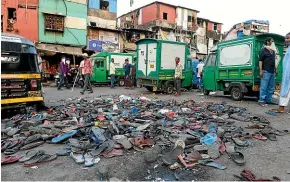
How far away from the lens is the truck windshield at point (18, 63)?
6.23m

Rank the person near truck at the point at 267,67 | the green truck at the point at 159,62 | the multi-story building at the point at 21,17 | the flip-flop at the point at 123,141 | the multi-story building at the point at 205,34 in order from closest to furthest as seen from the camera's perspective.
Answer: the flip-flop at the point at 123,141, the person near truck at the point at 267,67, the green truck at the point at 159,62, the multi-story building at the point at 21,17, the multi-story building at the point at 205,34

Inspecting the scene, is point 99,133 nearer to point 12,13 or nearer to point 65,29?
point 65,29

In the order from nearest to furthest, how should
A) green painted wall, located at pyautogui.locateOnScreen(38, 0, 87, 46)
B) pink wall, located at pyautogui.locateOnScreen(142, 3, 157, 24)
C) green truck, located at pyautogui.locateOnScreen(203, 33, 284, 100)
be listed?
green truck, located at pyautogui.locateOnScreen(203, 33, 284, 100)
green painted wall, located at pyautogui.locateOnScreen(38, 0, 87, 46)
pink wall, located at pyautogui.locateOnScreen(142, 3, 157, 24)

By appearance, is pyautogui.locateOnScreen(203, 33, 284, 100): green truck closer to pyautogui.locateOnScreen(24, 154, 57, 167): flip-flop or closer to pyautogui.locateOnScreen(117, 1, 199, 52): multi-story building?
pyautogui.locateOnScreen(24, 154, 57, 167): flip-flop

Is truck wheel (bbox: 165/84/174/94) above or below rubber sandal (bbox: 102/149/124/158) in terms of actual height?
above

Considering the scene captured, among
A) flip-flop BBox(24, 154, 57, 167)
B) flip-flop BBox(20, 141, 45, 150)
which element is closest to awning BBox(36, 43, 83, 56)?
flip-flop BBox(20, 141, 45, 150)

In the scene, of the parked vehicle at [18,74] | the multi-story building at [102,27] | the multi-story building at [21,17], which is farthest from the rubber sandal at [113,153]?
the multi-story building at [102,27]

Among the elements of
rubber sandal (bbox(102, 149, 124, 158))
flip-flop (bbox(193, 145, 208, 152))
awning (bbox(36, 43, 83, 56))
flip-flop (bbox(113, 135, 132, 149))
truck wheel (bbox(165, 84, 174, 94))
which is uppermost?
awning (bbox(36, 43, 83, 56))

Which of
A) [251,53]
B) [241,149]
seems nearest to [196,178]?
[241,149]

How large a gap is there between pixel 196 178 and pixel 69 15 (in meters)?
26.2

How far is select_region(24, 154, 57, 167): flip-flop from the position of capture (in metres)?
3.38

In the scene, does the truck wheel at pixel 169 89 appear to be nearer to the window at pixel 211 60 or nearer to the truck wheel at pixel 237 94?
the window at pixel 211 60

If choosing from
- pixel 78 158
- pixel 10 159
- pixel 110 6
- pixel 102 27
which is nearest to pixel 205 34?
pixel 110 6

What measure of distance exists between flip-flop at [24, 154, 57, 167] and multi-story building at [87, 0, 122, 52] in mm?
24898
